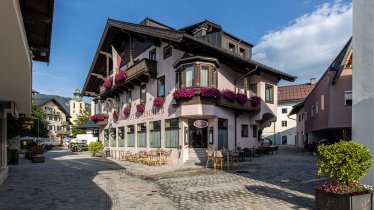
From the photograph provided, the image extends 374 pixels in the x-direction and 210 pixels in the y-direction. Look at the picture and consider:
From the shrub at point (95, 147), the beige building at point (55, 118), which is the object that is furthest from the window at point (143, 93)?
the beige building at point (55, 118)

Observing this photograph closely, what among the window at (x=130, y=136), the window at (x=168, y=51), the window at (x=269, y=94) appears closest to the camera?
the window at (x=168, y=51)

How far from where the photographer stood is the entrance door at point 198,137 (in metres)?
20.4

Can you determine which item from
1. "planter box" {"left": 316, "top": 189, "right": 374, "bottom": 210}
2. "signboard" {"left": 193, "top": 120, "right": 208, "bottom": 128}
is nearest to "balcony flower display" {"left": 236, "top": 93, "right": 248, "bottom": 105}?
"signboard" {"left": 193, "top": 120, "right": 208, "bottom": 128}

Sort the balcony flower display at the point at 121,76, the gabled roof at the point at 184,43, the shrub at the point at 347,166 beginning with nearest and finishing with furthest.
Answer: the shrub at the point at 347,166
the gabled roof at the point at 184,43
the balcony flower display at the point at 121,76

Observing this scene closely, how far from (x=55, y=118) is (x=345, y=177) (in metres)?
81.2

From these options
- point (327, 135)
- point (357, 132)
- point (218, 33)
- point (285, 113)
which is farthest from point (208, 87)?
point (285, 113)

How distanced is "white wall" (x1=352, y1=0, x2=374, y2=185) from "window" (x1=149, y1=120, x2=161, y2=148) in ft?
50.4

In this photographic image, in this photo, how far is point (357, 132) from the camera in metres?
7.87

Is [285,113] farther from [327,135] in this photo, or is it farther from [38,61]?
[38,61]

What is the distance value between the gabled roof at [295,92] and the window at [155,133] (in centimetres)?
3847

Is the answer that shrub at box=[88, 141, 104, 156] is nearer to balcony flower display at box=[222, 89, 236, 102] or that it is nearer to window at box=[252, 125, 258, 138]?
window at box=[252, 125, 258, 138]

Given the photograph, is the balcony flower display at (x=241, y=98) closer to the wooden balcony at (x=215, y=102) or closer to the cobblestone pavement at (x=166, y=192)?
the wooden balcony at (x=215, y=102)

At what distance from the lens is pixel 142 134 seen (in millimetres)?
24219

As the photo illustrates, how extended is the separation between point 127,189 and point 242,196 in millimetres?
4189
